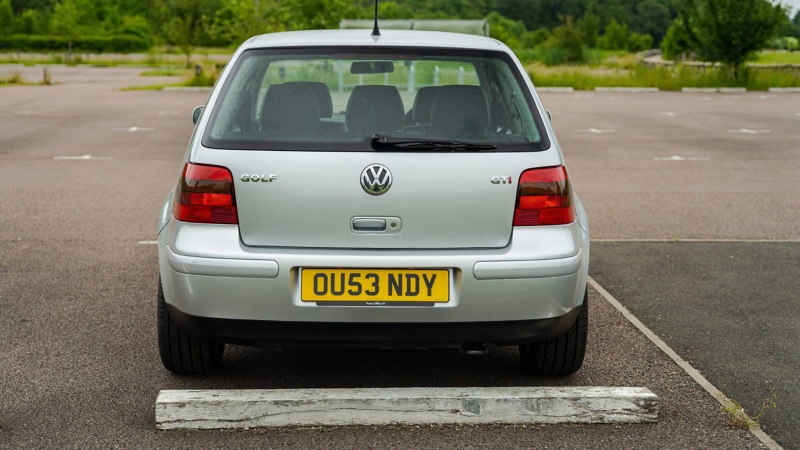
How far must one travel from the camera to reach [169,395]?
3.12 metres

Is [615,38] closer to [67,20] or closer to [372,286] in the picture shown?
[67,20]

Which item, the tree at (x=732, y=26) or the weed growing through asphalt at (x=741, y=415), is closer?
the weed growing through asphalt at (x=741, y=415)

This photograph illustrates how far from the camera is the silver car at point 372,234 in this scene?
2961 mm

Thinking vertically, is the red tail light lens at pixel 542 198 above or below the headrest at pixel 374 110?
below

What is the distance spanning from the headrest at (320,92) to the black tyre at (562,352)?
1343mm

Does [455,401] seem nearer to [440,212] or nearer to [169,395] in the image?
[440,212]

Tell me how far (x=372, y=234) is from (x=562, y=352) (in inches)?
42.8

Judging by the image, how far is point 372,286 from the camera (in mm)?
2959

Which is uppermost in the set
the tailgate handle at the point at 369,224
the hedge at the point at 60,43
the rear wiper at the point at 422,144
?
the rear wiper at the point at 422,144

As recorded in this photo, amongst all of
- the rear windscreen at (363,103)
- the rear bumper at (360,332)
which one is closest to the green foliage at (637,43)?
the rear windscreen at (363,103)

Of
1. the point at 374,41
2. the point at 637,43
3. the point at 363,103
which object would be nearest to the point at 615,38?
the point at 637,43

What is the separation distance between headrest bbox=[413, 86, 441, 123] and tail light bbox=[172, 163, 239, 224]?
31.5 inches

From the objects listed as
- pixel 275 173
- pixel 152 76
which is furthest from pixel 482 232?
pixel 152 76

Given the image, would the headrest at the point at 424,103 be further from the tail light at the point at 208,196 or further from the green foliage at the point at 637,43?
the green foliage at the point at 637,43
